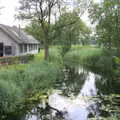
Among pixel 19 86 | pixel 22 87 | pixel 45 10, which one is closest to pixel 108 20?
pixel 45 10

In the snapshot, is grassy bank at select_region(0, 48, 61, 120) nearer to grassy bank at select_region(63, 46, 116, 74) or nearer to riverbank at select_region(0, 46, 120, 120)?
A: riverbank at select_region(0, 46, 120, 120)

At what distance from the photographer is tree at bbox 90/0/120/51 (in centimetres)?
3042

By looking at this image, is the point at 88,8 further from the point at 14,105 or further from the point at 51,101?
the point at 14,105

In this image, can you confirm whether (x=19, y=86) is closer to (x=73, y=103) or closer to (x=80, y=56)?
(x=73, y=103)

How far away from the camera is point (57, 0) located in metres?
33.2

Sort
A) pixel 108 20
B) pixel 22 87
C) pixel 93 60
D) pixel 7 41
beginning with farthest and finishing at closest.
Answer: pixel 93 60, pixel 7 41, pixel 108 20, pixel 22 87

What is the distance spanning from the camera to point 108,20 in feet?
106

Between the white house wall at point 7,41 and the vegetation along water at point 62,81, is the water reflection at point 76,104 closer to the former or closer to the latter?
the vegetation along water at point 62,81

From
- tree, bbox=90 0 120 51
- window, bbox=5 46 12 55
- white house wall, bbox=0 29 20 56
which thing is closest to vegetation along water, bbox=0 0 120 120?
tree, bbox=90 0 120 51

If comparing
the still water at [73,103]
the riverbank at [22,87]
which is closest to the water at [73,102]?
the still water at [73,103]

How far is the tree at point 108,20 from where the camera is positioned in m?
30.4

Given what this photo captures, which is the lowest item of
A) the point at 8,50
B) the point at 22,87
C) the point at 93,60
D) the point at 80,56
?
the point at 93,60

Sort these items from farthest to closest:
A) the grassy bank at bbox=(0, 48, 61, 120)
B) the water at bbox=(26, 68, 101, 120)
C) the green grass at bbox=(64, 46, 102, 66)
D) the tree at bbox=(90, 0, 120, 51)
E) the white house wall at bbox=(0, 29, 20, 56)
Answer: the green grass at bbox=(64, 46, 102, 66), the white house wall at bbox=(0, 29, 20, 56), the tree at bbox=(90, 0, 120, 51), the water at bbox=(26, 68, 101, 120), the grassy bank at bbox=(0, 48, 61, 120)

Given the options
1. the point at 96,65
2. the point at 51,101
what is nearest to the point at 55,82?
the point at 51,101
